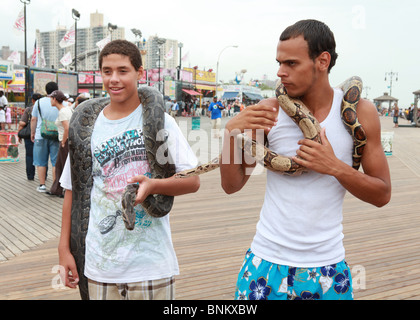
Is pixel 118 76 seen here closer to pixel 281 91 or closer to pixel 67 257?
pixel 281 91

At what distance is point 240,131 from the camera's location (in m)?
2.16

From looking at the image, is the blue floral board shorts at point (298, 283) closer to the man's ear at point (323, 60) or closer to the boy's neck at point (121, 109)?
the man's ear at point (323, 60)

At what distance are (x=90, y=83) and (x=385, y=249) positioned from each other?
182 feet

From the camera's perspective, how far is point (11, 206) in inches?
324

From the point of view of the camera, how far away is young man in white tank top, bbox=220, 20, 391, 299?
208 cm

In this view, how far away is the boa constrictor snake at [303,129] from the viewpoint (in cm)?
214

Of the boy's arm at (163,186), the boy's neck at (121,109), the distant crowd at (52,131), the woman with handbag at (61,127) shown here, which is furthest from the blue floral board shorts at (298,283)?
the distant crowd at (52,131)

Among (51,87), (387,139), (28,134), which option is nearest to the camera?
(51,87)

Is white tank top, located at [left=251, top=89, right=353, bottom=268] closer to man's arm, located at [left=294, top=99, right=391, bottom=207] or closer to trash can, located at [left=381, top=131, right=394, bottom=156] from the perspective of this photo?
man's arm, located at [left=294, top=99, right=391, bottom=207]

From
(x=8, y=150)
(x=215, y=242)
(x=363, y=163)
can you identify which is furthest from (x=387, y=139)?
(x=363, y=163)

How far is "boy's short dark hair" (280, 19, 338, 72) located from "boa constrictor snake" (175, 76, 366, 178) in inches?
10.4

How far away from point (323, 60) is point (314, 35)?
140 millimetres

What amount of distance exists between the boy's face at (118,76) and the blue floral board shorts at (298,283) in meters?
1.31

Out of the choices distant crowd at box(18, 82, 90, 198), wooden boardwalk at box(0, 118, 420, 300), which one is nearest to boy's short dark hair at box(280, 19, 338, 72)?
wooden boardwalk at box(0, 118, 420, 300)
